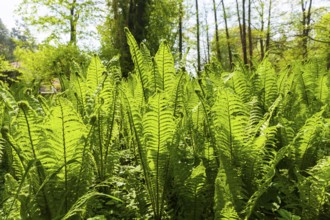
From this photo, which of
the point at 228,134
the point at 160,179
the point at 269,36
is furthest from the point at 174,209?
the point at 269,36

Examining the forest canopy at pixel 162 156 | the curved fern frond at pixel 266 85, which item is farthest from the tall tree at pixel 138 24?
the forest canopy at pixel 162 156

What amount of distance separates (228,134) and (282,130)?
0.34 metres

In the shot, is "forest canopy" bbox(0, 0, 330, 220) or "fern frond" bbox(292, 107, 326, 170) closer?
"forest canopy" bbox(0, 0, 330, 220)

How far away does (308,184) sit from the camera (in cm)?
101

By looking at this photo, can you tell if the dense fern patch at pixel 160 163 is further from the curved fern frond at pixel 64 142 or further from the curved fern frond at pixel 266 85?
the curved fern frond at pixel 266 85

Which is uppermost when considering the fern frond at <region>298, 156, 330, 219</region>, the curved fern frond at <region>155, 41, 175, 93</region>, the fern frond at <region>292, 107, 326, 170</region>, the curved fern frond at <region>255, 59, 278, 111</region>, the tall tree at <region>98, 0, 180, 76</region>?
the tall tree at <region>98, 0, 180, 76</region>

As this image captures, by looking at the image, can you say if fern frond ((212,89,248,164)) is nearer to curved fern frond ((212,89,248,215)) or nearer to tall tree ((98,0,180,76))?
curved fern frond ((212,89,248,215))

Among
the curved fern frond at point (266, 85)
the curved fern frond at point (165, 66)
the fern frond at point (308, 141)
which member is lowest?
the fern frond at point (308, 141)

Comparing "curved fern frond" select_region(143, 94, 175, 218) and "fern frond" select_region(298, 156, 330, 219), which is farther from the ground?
"curved fern frond" select_region(143, 94, 175, 218)

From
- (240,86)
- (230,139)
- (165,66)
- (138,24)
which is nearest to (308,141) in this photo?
(230,139)

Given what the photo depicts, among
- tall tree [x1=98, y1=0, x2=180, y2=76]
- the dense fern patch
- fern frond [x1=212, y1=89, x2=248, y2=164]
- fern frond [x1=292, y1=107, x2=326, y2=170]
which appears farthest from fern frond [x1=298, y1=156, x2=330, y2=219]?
tall tree [x1=98, y1=0, x2=180, y2=76]

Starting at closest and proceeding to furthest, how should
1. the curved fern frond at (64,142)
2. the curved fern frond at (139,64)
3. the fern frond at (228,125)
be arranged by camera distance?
the curved fern frond at (64,142) → the fern frond at (228,125) → the curved fern frond at (139,64)

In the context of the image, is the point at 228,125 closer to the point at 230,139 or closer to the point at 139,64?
the point at 230,139

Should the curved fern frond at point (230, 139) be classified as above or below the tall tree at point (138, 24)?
below
